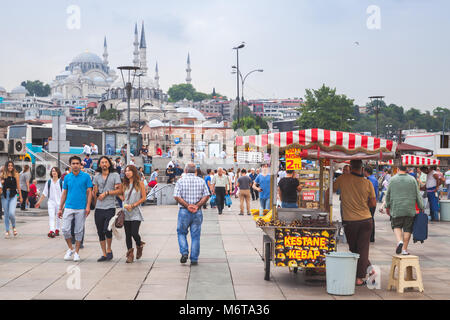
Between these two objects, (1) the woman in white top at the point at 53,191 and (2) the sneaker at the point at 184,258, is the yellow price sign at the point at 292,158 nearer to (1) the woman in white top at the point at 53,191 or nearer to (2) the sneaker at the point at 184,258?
(2) the sneaker at the point at 184,258

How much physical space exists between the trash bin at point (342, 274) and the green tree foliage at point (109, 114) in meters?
137

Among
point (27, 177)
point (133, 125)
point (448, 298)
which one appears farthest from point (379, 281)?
point (133, 125)

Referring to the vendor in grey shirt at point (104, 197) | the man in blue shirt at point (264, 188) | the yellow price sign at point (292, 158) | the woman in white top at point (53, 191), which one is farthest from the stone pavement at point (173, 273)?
the man in blue shirt at point (264, 188)

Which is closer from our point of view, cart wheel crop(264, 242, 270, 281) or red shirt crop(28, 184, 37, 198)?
cart wheel crop(264, 242, 270, 281)

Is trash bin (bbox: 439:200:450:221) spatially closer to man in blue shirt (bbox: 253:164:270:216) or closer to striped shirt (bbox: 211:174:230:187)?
man in blue shirt (bbox: 253:164:270:216)

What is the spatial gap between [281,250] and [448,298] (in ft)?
7.11

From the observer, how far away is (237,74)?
53500 millimetres

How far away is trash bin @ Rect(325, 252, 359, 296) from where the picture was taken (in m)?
7.52

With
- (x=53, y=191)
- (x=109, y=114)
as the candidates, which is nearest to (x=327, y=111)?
(x=109, y=114)

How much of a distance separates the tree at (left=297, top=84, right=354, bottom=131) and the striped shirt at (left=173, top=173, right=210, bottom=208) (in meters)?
85.5

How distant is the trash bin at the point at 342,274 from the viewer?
7516mm

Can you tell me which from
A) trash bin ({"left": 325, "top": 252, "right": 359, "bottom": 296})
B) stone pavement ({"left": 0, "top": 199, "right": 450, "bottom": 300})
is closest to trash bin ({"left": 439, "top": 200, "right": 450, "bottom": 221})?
stone pavement ({"left": 0, "top": 199, "right": 450, "bottom": 300})

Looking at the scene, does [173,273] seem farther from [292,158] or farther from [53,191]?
[53,191]
